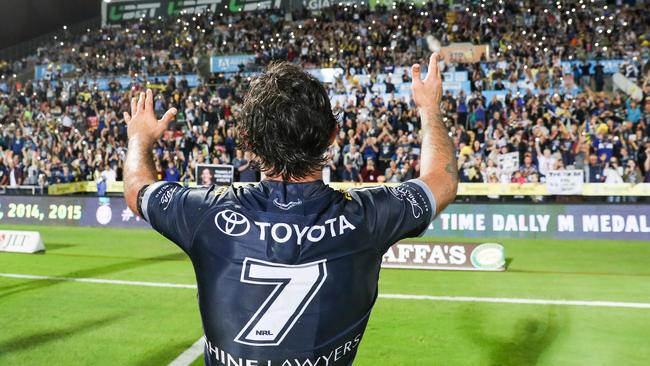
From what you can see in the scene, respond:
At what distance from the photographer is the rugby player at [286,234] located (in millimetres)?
2047

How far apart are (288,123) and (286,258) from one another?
48cm

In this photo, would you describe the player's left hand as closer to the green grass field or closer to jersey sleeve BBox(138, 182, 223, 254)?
jersey sleeve BBox(138, 182, 223, 254)

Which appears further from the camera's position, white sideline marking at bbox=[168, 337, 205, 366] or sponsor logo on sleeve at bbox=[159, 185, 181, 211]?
white sideline marking at bbox=[168, 337, 205, 366]

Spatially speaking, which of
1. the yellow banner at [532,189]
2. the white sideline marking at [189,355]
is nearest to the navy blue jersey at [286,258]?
the white sideline marking at [189,355]

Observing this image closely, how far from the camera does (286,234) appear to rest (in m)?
2.05

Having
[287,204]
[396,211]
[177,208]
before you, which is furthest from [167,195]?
[396,211]

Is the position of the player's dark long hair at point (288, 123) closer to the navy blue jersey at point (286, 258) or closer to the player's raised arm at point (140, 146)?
the navy blue jersey at point (286, 258)

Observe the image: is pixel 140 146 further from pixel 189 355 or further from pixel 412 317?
pixel 412 317

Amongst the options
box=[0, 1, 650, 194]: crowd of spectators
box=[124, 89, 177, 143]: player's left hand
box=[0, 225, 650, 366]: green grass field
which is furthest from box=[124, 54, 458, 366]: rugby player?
box=[0, 1, 650, 194]: crowd of spectators

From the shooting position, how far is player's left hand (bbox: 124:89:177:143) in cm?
251

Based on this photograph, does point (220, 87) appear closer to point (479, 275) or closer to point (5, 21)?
point (479, 275)

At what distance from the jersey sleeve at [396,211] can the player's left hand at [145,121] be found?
0.94m

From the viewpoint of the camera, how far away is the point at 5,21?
1676 inches

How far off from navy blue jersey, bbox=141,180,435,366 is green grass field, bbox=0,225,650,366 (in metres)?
3.96
